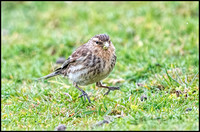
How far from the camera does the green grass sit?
505cm

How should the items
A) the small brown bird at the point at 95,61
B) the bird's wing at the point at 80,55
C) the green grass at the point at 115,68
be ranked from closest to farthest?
1. the green grass at the point at 115,68
2. the small brown bird at the point at 95,61
3. the bird's wing at the point at 80,55

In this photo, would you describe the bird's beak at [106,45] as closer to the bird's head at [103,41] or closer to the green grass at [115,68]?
the bird's head at [103,41]

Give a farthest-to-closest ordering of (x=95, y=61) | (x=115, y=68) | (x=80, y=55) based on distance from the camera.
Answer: (x=115, y=68)
(x=80, y=55)
(x=95, y=61)

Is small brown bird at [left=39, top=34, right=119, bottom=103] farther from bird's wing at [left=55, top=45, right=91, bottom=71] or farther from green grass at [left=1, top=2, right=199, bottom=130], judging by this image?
green grass at [left=1, top=2, right=199, bottom=130]

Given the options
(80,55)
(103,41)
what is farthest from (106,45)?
(80,55)

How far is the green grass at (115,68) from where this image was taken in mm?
5055

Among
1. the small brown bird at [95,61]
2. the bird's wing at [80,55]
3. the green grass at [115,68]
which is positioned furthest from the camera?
the bird's wing at [80,55]

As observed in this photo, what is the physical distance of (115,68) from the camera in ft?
24.7

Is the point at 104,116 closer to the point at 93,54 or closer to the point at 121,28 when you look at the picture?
the point at 93,54

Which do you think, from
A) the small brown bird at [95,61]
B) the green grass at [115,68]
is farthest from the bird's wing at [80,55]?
the green grass at [115,68]

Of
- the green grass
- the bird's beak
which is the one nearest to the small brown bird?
the bird's beak

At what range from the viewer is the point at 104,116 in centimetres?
A: 505

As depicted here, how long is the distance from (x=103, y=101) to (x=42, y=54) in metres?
3.70

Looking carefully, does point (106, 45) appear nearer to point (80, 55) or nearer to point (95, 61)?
point (95, 61)
